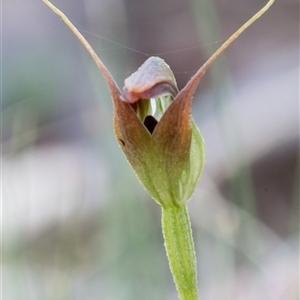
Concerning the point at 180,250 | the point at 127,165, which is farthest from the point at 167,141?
the point at 127,165

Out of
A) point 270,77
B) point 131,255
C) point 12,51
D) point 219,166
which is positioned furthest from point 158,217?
point 12,51

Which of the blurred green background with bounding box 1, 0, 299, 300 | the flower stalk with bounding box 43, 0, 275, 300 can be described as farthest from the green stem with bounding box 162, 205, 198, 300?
the blurred green background with bounding box 1, 0, 299, 300

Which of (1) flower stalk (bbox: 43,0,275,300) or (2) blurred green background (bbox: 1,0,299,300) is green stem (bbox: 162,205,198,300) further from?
(2) blurred green background (bbox: 1,0,299,300)

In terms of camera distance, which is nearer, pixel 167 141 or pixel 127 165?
pixel 167 141

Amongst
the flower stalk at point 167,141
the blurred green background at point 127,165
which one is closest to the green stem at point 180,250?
the flower stalk at point 167,141

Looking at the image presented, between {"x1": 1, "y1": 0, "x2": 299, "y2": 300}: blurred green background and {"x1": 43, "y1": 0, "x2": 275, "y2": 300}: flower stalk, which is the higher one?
{"x1": 1, "y1": 0, "x2": 299, "y2": 300}: blurred green background

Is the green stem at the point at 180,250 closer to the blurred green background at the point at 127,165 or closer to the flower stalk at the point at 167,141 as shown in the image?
the flower stalk at the point at 167,141

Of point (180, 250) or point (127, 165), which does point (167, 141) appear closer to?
point (180, 250)
